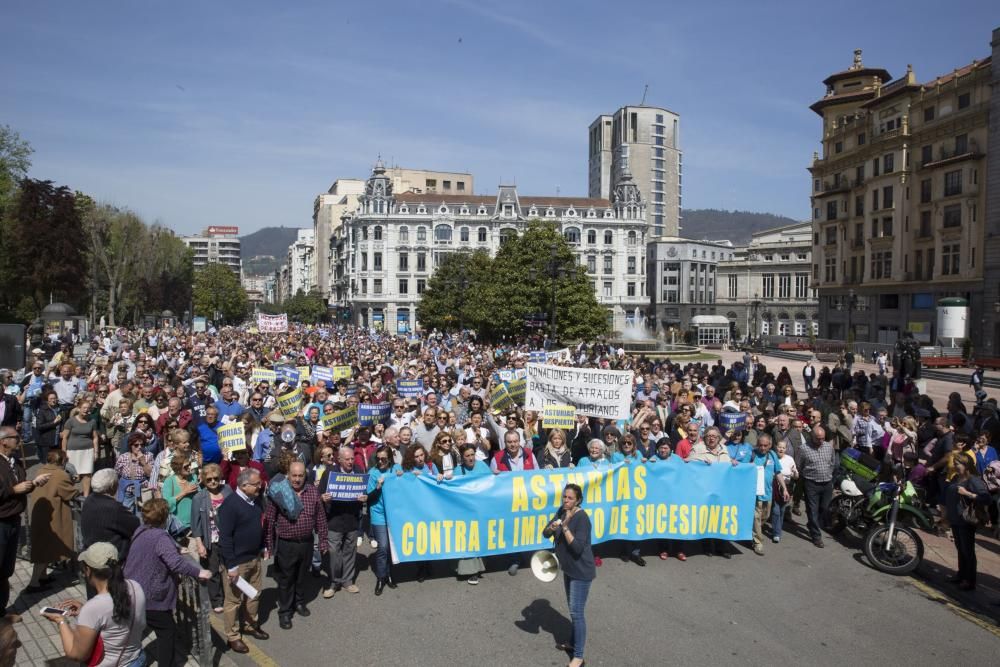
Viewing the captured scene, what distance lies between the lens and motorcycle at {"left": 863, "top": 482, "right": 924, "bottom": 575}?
29.2ft

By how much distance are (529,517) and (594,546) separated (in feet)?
4.71

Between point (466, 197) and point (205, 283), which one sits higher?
point (466, 197)

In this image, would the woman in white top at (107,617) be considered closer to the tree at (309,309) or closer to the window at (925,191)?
the window at (925,191)

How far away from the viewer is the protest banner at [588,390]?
1209 cm

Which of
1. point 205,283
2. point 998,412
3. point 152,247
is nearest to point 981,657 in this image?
point 998,412

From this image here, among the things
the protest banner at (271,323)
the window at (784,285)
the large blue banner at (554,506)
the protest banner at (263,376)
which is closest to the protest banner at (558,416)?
the large blue banner at (554,506)

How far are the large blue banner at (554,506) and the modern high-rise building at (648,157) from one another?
117447 millimetres

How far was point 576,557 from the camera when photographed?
643 centimetres

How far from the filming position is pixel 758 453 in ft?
33.0

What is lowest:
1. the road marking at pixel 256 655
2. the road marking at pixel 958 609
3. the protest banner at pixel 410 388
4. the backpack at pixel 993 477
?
the road marking at pixel 958 609

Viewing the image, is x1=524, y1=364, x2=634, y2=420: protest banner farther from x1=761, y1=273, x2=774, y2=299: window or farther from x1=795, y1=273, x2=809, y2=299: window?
x1=761, y1=273, x2=774, y2=299: window

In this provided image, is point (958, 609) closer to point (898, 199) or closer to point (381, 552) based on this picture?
point (381, 552)

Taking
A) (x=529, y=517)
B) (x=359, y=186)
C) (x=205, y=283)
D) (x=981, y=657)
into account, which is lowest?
(x=981, y=657)

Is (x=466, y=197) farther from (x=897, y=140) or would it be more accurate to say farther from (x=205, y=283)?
(x=897, y=140)
